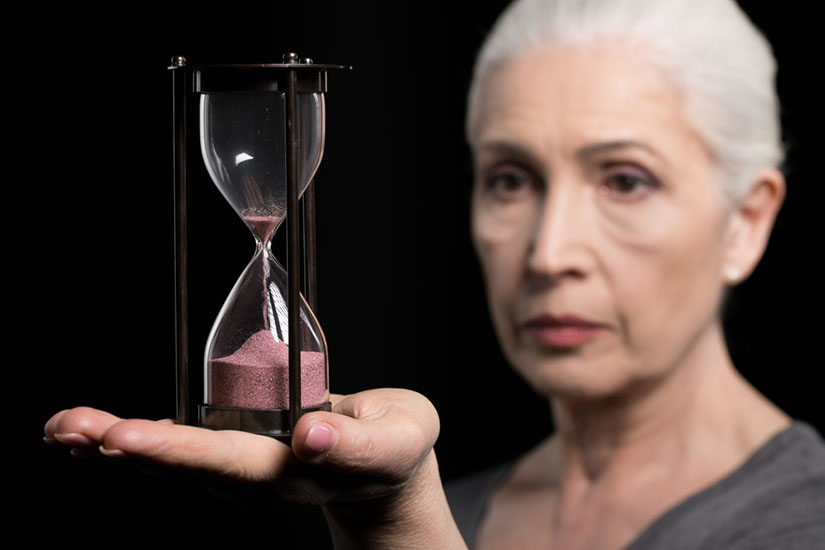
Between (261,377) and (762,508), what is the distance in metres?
0.99

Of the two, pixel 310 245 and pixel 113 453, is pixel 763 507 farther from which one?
pixel 113 453

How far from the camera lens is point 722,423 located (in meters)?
1.86

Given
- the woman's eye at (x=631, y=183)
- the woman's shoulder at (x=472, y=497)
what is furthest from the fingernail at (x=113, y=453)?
the woman's shoulder at (x=472, y=497)

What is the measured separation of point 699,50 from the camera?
1729 millimetres

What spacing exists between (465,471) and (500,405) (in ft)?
0.66

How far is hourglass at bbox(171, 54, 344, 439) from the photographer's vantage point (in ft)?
3.19

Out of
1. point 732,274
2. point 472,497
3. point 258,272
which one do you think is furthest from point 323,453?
point 472,497

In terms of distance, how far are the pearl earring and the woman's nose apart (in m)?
0.30

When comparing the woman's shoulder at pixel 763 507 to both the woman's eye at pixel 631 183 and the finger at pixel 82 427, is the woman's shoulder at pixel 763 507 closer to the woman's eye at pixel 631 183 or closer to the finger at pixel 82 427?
the woman's eye at pixel 631 183

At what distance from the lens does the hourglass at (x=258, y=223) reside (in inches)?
38.3

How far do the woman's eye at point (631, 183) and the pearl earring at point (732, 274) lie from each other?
244 millimetres

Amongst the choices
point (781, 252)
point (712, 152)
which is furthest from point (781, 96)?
point (712, 152)

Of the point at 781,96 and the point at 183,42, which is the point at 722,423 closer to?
the point at 781,96

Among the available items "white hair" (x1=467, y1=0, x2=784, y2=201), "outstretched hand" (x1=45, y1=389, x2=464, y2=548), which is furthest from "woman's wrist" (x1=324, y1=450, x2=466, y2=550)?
"white hair" (x1=467, y1=0, x2=784, y2=201)
